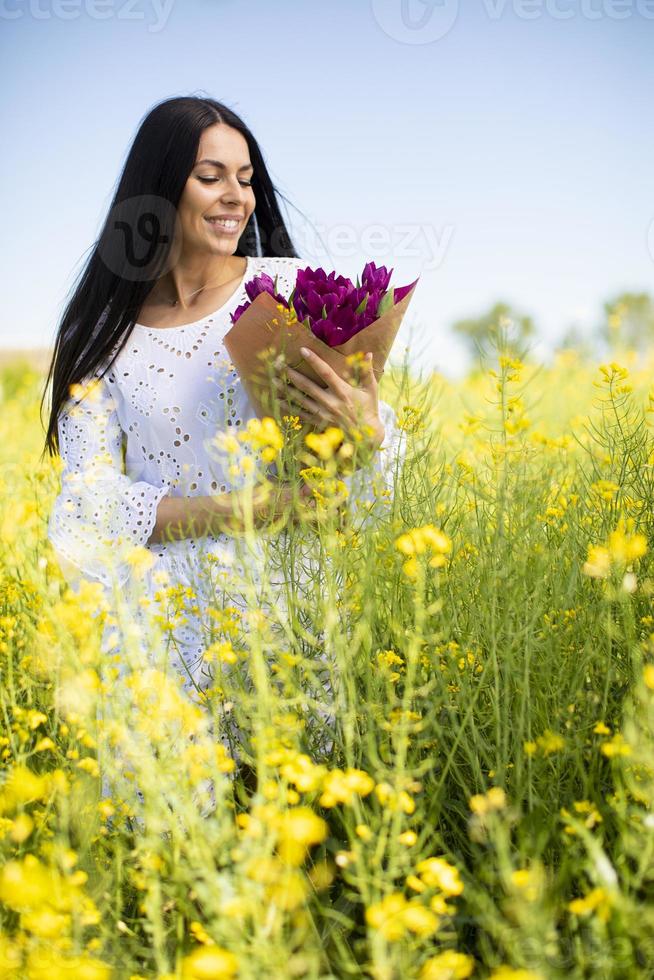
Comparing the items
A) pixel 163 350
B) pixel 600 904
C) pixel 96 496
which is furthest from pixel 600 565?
pixel 163 350

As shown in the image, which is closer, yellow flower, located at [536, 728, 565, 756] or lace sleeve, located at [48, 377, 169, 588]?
yellow flower, located at [536, 728, 565, 756]

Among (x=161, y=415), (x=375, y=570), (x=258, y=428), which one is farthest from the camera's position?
(x=161, y=415)

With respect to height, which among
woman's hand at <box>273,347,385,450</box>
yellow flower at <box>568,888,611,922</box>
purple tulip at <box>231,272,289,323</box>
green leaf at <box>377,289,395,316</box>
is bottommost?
yellow flower at <box>568,888,611,922</box>

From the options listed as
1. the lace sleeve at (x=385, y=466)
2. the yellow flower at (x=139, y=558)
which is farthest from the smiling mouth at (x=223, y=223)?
the yellow flower at (x=139, y=558)

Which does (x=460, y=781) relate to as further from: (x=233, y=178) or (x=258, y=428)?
(x=233, y=178)

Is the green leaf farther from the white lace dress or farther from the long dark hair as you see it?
the long dark hair

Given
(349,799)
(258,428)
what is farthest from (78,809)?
(258,428)

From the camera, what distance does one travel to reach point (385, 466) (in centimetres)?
171

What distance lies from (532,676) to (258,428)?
0.65 meters

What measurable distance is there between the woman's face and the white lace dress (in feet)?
0.47

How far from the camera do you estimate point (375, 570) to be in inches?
54.4

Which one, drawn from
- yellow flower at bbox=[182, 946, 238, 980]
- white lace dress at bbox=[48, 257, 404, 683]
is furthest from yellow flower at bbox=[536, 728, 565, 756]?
white lace dress at bbox=[48, 257, 404, 683]

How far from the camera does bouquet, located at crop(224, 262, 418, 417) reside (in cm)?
150

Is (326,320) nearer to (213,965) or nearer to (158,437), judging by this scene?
(158,437)
